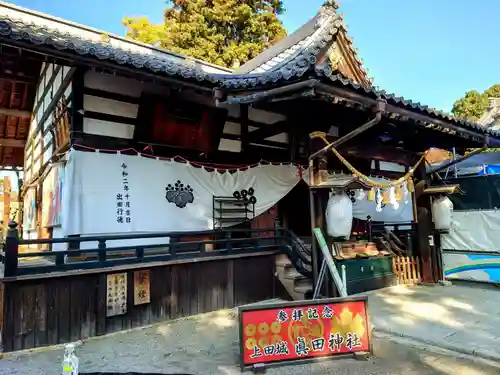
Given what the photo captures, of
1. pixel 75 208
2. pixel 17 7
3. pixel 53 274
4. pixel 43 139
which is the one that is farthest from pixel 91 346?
pixel 17 7

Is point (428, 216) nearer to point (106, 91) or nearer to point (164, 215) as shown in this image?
point (164, 215)

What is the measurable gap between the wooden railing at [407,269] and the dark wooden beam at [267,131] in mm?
4367

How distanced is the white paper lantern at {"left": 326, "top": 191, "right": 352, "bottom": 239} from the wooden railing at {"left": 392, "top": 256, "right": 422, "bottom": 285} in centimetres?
296

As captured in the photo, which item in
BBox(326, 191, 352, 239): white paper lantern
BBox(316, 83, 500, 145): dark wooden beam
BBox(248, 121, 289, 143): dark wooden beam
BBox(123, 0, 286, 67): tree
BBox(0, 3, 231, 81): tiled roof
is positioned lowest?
BBox(326, 191, 352, 239): white paper lantern

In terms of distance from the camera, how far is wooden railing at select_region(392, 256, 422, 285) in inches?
358

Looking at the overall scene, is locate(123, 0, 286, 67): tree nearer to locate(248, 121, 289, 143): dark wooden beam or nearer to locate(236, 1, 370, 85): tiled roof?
locate(236, 1, 370, 85): tiled roof

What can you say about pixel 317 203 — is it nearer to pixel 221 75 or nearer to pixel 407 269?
pixel 221 75

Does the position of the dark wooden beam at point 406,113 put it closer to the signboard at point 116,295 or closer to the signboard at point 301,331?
the signboard at point 301,331

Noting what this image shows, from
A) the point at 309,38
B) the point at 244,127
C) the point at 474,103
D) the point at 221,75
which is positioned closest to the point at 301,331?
the point at 221,75

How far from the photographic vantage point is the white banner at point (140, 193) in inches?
252

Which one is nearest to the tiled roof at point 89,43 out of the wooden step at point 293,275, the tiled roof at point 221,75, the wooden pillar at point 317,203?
the tiled roof at point 221,75

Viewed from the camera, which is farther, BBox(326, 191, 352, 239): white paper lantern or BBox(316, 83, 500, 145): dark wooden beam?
BBox(326, 191, 352, 239): white paper lantern

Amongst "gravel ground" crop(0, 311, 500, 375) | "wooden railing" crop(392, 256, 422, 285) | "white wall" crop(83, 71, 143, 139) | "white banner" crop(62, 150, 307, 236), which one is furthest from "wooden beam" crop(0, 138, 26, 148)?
"wooden railing" crop(392, 256, 422, 285)

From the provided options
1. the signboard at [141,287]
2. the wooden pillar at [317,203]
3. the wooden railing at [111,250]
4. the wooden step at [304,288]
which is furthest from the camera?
the wooden step at [304,288]
